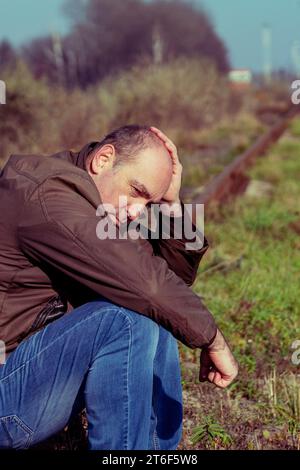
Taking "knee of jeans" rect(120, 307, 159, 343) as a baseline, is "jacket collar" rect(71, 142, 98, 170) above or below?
above

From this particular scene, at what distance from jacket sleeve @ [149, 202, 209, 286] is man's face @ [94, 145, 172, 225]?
16.3 inches

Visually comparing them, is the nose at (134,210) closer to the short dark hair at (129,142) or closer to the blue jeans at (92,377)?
the short dark hair at (129,142)

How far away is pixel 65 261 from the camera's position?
2191mm

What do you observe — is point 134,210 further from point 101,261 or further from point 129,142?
point 101,261

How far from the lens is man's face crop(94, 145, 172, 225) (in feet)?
8.25

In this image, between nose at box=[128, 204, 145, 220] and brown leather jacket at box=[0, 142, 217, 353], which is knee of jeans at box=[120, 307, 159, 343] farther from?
nose at box=[128, 204, 145, 220]

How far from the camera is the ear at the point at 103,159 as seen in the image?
2539 mm

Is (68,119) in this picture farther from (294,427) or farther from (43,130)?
(294,427)

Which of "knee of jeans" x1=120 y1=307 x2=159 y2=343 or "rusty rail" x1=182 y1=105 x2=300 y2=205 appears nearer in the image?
"knee of jeans" x1=120 y1=307 x2=159 y2=343

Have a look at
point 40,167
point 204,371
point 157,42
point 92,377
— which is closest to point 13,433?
point 92,377

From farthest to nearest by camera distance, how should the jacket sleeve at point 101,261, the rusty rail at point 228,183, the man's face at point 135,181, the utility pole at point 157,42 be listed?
the utility pole at point 157,42, the rusty rail at point 228,183, the man's face at point 135,181, the jacket sleeve at point 101,261

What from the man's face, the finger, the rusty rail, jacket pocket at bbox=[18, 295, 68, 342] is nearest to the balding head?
the man's face

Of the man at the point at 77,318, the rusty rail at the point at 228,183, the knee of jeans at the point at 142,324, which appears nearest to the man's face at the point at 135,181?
the man at the point at 77,318
